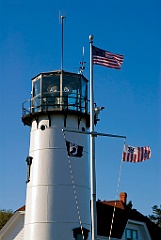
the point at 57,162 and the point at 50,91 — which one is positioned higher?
the point at 50,91

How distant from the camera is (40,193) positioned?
2648 centimetres

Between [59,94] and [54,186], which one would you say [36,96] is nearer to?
[59,94]

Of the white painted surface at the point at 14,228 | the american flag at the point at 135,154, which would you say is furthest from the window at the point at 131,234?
the american flag at the point at 135,154

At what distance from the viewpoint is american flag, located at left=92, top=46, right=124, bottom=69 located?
65.5 feet

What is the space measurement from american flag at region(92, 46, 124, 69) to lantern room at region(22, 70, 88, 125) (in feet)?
25.2

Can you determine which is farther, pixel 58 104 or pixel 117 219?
pixel 117 219

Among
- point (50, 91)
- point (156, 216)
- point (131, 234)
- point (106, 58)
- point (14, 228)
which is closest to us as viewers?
point (106, 58)

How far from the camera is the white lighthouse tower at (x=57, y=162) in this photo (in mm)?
26141

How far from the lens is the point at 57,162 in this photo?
88.3 feet

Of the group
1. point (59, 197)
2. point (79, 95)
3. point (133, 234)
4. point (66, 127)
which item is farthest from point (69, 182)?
point (133, 234)

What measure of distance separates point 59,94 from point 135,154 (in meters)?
8.30

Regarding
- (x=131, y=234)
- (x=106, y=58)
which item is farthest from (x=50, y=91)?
(x=131, y=234)

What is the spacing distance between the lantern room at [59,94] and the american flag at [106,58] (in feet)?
25.2

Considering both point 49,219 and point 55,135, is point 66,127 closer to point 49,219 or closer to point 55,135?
point 55,135
